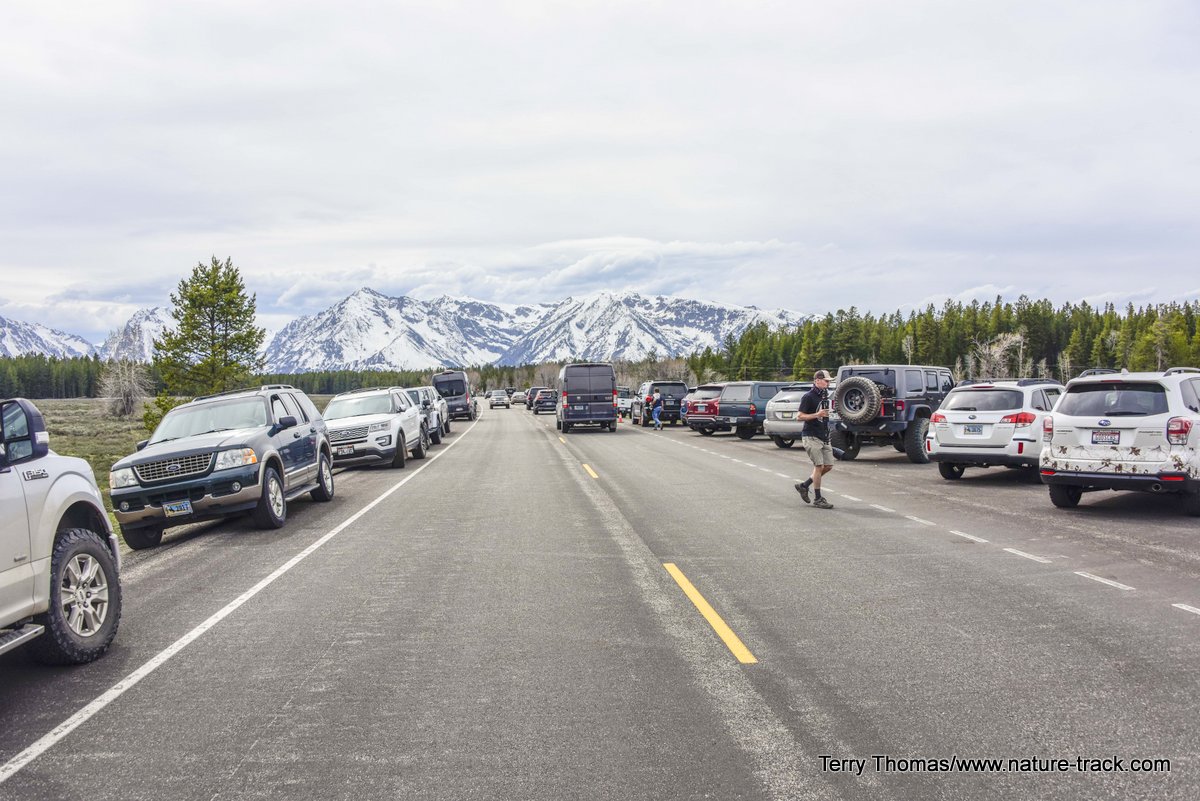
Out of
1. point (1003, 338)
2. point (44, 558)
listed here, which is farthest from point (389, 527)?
point (1003, 338)

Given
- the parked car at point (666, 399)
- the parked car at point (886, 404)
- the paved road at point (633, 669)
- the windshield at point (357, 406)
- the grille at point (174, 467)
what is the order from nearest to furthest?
the paved road at point (633, 669) < the grille at point (174, 467) < the parked car at point (886, 404) < the windshield at point (357, 406) < the parked car at point (666, 399)

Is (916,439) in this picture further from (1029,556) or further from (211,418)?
(211,418)

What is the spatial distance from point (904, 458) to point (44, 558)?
20.2 metres

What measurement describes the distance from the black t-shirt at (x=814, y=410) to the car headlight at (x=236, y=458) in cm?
732

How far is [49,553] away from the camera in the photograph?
5.48 metres

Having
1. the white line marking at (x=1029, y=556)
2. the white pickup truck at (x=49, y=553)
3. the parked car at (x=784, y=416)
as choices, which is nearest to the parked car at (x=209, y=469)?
the white pickup truck at (x=49, y=553)

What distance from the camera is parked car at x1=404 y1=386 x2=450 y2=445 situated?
28859mm

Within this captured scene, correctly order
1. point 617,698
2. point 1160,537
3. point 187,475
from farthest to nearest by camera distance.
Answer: point 187,475 → point 1160,537 → point 617,698

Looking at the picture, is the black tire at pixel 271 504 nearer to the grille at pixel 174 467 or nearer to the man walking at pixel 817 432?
the grille at pixel 174 467

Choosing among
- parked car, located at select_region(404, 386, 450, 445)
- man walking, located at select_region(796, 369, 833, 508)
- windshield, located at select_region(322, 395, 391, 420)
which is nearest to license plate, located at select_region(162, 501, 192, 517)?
man walking, located at select_region(796, 369, 833, 508)

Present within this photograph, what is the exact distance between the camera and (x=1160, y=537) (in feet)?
32.6

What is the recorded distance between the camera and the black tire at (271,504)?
36.4 ft

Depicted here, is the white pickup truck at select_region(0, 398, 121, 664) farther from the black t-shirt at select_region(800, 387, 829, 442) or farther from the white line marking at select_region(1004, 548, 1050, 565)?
the black t-shirt at select_region(800, 387, 829, 442)

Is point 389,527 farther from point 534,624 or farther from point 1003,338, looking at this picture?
point 1003,338
